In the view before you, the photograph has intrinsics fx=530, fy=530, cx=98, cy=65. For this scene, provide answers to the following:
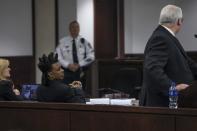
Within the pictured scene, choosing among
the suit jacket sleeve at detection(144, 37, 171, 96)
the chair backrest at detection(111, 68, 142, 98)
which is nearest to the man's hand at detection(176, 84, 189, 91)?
the suit jacket sleeve at detection(144, 37, 171, 96)

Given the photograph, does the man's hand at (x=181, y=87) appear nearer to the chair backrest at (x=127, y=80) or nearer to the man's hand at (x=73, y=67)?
the chair backrest at (x=127, y=80)

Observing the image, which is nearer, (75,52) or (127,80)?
(127,80)

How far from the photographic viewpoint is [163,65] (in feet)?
13.0

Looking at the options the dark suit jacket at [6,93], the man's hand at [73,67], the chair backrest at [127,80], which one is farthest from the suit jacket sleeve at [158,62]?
the man's hand at [73,67]

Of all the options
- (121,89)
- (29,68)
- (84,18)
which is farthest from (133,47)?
(121,89)

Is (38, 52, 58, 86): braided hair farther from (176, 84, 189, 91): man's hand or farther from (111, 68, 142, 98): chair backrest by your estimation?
(111, 68, 142, 98): chair backrest

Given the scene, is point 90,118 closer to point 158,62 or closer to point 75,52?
point 158,62

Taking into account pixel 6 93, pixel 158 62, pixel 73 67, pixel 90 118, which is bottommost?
pixel 90 118

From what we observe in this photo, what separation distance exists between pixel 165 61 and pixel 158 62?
0.22 feet

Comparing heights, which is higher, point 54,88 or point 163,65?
point 163,65

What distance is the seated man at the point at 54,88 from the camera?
15.0ft

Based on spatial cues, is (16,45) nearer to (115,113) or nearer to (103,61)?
(103,61)

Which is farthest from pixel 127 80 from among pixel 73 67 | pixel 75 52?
pixel 75 52

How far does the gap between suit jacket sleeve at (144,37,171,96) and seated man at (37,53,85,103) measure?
2.89ft
